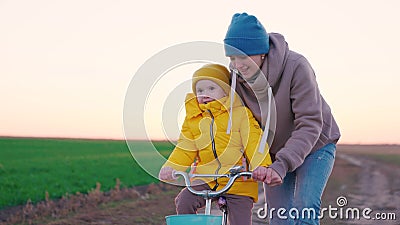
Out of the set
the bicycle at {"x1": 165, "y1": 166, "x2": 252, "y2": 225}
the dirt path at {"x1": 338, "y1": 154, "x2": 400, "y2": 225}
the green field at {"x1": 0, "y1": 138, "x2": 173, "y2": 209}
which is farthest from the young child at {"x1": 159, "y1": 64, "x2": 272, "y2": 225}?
the green field at {"x1": 0, "y1": 138, "x2": 173, "y2": 209}

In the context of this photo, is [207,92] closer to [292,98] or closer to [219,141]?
[219,141]

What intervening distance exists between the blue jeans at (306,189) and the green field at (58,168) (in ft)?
23.0

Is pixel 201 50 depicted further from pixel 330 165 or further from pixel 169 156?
pixel 330 165

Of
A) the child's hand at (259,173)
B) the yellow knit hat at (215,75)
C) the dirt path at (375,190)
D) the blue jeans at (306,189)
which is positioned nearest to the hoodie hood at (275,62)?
the yellow knit hat at (215,75)

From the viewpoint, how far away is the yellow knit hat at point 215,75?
482 cm

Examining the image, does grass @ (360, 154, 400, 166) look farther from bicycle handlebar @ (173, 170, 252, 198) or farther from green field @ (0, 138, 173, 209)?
bicycle handlebar @ (173, 170, 252, 198)

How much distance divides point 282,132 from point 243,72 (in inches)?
19.1

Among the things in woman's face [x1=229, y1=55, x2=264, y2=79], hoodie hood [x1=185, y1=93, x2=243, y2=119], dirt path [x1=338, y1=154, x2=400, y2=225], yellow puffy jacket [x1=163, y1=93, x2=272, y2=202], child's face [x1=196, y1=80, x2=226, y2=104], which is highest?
woman's face [x1=229, y1=55, x2=264, y2=79]

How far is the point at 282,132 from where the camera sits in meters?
5.21

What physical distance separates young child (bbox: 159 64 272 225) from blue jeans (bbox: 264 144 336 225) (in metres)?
0.31

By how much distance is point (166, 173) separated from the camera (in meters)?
4.77

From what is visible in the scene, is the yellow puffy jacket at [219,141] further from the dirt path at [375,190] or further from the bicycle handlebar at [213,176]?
the dirt path at [375,190]

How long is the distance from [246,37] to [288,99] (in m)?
0.41

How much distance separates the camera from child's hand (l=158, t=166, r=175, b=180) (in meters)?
4.75
